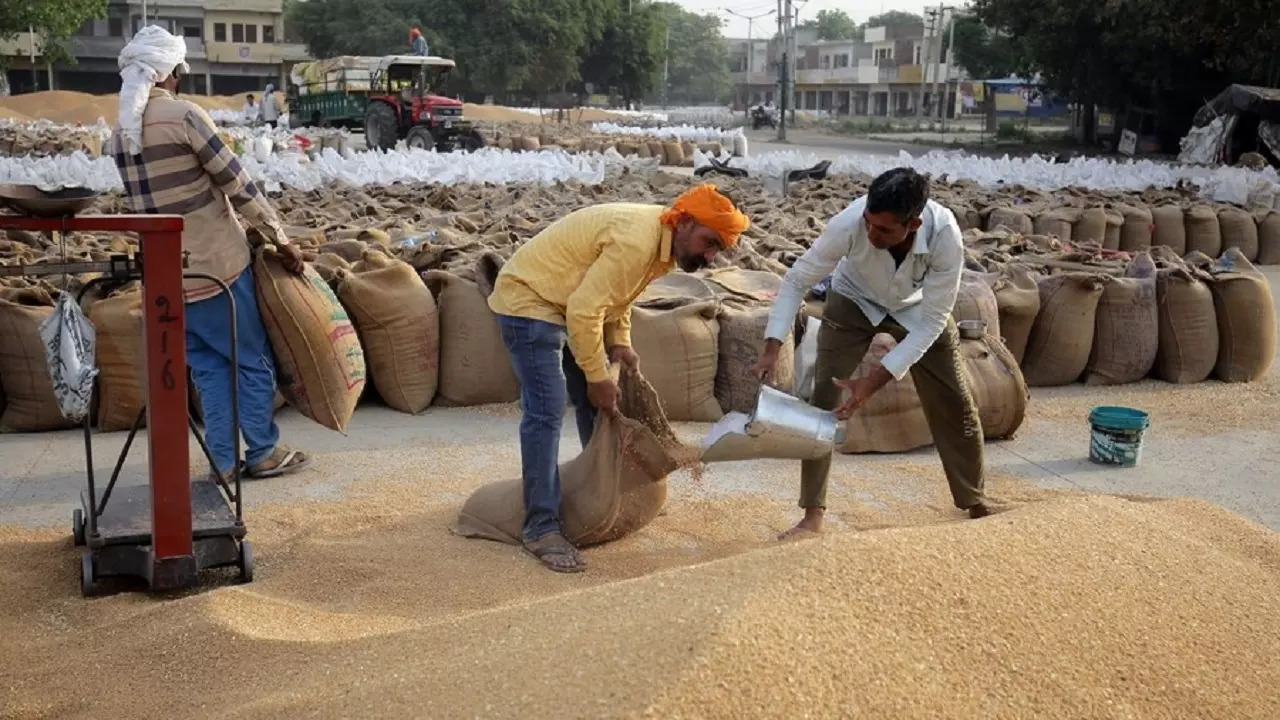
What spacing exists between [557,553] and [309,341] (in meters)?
1.36

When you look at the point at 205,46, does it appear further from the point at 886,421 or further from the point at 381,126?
the point at 886,421

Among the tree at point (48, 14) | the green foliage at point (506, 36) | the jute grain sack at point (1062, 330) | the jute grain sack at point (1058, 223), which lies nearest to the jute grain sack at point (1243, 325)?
the jute grain sack at point (1062, 330)

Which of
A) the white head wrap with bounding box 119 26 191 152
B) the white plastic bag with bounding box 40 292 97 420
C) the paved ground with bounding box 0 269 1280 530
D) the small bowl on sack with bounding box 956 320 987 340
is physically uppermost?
the white head wrap with bounding box 119 26 191 152

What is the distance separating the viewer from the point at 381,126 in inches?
986

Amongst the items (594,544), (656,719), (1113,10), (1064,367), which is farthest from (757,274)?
(1113,10)

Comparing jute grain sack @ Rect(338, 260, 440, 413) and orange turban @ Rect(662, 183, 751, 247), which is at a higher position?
orange turban @ Rect(662, 183, 751, 247)

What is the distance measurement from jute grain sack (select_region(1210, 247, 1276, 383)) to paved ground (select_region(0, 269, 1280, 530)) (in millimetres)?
727

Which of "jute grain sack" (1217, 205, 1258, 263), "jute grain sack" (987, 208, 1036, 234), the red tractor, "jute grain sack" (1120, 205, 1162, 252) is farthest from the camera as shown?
the red tractor

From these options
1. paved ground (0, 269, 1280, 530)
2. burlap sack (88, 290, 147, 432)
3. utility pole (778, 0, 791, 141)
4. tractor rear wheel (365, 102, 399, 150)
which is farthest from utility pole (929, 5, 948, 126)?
burlap sack (88, 290, 147, 432)

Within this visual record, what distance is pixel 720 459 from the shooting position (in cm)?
368

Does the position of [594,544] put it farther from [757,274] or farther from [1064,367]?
[1064,367]

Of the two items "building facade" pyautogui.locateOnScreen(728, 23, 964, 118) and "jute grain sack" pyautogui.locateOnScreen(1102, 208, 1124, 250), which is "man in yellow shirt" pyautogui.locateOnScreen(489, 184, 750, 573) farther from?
"building facade" pyautogui.locateOnScreen(728, 23, 964, 118)

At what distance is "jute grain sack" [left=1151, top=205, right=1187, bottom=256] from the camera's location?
11.1m

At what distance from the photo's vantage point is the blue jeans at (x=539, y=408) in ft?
12.2
